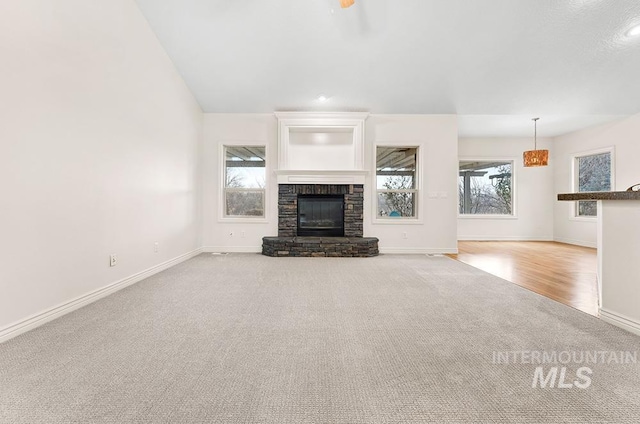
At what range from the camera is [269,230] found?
5.20 metres

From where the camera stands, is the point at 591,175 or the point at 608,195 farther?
the point at 591,175

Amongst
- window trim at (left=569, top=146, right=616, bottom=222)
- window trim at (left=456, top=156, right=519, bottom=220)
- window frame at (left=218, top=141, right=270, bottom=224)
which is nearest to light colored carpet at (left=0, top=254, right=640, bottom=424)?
window frame at (left=218, top=141, right=270, bottom=224)

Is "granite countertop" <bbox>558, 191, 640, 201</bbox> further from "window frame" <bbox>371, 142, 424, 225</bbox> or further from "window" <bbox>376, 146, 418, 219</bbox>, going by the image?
"window" <bbox>376, 146, 418, 219</bbox>

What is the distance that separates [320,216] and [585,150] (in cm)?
634

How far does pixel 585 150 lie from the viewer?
6191mm

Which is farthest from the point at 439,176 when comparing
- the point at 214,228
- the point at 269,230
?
the point at 214,228

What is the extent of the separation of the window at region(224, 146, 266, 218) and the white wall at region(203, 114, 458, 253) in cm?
19

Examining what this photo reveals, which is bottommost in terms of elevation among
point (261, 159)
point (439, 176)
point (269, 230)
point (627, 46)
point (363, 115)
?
point (269, 230)

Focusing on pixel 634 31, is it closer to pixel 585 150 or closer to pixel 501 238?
pixel 585 150

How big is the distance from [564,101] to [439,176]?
91.0 inches

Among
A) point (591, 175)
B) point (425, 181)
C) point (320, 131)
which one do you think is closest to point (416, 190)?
point (425, 181)

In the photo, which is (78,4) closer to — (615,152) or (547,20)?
(547,20)

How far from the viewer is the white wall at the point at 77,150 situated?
1872 millimetres

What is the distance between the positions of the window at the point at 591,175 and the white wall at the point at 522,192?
53 cm
